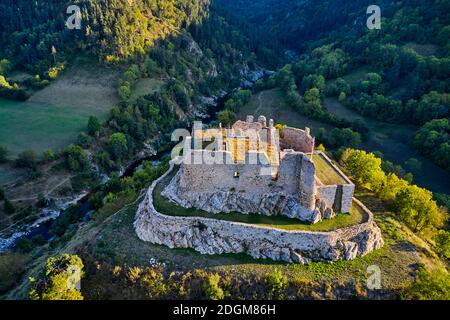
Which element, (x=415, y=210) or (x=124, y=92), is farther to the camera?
(x=124, y=92)

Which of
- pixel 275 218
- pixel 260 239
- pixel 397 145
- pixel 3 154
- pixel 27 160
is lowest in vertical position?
pixel 397 145

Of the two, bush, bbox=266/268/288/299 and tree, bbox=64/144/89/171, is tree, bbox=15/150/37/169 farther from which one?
bush, bbox=266/268/288/299

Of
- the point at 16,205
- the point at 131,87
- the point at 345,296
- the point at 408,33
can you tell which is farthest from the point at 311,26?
the point at 345,296

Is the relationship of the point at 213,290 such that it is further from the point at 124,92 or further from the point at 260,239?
the point at 124,92

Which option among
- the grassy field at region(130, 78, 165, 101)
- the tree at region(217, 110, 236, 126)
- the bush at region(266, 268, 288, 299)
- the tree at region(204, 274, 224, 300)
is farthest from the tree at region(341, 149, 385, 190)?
the grassy field at region(130, 78, 165, 101)

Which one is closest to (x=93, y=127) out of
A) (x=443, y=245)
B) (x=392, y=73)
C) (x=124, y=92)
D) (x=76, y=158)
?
(x=76, y=158)

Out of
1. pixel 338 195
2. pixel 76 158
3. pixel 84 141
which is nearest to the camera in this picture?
pixel 338 195

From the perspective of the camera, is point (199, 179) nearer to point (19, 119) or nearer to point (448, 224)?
point (448, 224)
